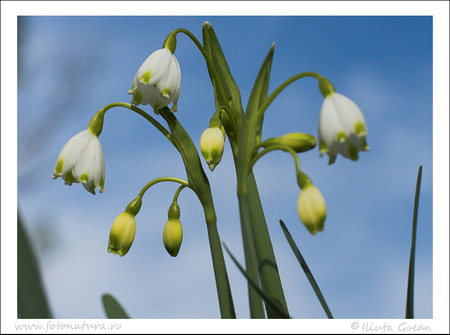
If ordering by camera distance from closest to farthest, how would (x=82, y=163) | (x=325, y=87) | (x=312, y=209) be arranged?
(x=312, y=209), (x=325, y=87), (x=82, y=163)

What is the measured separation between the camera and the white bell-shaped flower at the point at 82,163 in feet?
2.99

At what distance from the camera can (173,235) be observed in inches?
36.9

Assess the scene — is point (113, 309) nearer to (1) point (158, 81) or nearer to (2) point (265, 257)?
(2) point (265, 257)

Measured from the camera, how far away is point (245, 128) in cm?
82

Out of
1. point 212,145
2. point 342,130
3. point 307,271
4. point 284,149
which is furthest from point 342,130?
point 307,271

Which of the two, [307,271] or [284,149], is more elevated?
[284,149]

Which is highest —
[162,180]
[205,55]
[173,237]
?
[205,55]

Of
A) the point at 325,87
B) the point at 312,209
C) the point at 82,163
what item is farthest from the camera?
the point at 82,163

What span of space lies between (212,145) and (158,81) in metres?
0.17

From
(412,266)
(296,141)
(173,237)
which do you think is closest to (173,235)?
(173,237)

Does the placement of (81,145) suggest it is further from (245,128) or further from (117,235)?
(245,128)

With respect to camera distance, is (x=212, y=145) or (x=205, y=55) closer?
(x=212, y=145)

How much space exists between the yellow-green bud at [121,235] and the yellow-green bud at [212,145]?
0.75 feet

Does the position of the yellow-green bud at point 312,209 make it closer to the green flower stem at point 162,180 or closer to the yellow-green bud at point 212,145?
the yellow-green bud at point 212,145
